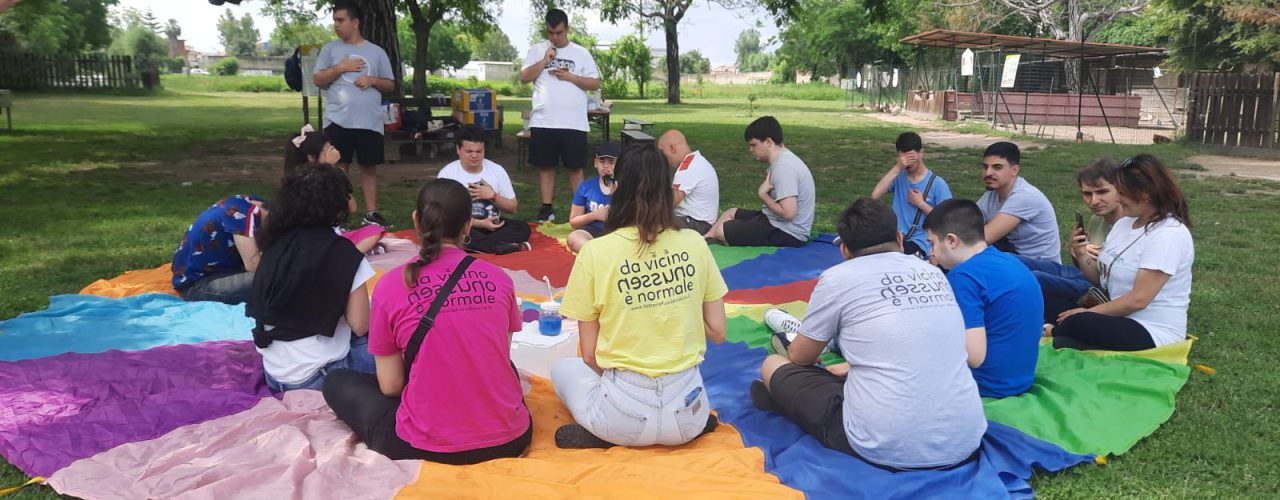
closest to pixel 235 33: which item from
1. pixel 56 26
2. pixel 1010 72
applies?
pixel 56 26

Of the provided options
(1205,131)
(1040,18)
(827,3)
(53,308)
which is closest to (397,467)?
(53,308)

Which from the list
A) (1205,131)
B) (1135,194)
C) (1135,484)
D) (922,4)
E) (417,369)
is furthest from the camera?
(922,4)

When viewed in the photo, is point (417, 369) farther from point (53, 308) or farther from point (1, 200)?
point (1, 200)

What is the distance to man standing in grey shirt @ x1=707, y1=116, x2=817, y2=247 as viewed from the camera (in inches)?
290

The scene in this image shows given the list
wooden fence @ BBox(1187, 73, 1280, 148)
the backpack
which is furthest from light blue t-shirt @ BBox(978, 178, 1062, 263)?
wooden fence @ BBox(1187, 73, 1280, 148)

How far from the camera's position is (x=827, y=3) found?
2229 inches

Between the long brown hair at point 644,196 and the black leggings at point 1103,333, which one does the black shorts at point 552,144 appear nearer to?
the black leggings at point 1103,333

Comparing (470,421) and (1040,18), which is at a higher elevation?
(1040,18)

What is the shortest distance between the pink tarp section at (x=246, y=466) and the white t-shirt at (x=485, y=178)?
3.80 metres

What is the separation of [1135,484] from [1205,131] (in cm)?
1772

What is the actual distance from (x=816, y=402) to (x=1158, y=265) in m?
2.11

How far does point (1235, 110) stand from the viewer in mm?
17641

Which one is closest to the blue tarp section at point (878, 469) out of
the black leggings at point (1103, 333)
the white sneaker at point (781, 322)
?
the white sneaker at point (781, 322)

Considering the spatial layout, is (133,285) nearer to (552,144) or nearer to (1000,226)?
(552,144)
